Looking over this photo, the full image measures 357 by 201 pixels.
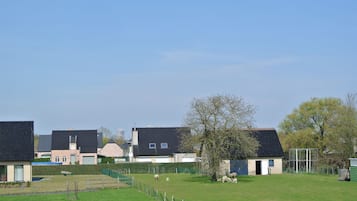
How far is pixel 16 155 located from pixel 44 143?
55142 millimetres

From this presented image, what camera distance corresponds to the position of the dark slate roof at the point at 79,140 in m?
85.8

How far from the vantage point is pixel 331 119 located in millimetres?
68938

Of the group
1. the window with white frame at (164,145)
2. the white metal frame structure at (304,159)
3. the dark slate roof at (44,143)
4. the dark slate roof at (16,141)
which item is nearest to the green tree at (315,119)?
the white metal frame structure at (304,159)

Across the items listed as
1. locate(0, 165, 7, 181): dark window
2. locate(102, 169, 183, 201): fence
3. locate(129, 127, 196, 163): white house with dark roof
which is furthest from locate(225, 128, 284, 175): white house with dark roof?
locate(0, 165, 7, 181): dark window

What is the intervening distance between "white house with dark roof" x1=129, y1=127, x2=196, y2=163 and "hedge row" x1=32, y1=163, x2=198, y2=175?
9360 millimetres

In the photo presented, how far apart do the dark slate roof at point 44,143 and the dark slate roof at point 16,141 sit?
50.7m

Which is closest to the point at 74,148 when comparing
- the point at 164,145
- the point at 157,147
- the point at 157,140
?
the point at 157,140

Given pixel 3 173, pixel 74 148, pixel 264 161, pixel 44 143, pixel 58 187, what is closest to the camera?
pixel 58 187

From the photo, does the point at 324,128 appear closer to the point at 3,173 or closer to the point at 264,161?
the point at 264,161

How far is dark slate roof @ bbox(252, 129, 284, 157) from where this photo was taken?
63700 millimetres

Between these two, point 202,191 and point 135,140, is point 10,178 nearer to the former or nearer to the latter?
point 202,191

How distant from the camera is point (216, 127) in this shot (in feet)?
165

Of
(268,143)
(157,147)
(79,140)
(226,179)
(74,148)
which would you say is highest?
(268,143)

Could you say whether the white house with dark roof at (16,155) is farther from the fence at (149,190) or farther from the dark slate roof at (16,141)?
the fence at (149,190)
